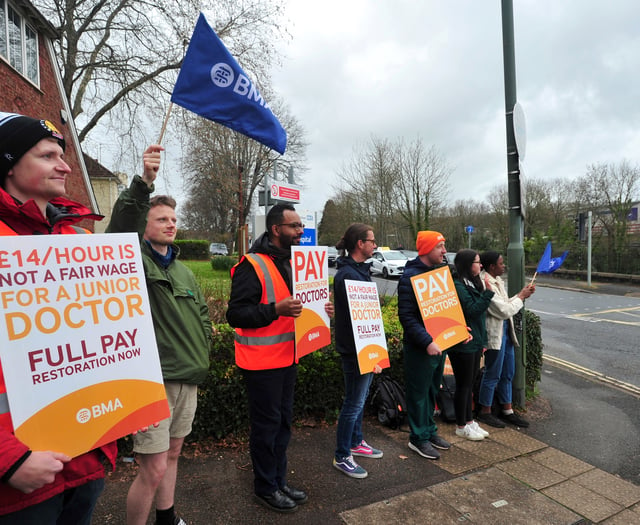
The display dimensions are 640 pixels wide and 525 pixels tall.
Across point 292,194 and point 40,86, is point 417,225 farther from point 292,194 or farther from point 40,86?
point 40,86

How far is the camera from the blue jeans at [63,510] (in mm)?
1312

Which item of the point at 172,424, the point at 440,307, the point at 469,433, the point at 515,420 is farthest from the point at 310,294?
the point at 515,420

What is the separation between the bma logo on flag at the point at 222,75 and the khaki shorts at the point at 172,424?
2069 mm

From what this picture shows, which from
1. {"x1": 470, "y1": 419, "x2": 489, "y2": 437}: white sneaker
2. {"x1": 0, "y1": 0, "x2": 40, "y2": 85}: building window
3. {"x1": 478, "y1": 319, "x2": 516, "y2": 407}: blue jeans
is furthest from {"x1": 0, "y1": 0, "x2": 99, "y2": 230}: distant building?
{"x1": 470, "y1": 419, "x2": 489, "y2": 437}: white sneaker

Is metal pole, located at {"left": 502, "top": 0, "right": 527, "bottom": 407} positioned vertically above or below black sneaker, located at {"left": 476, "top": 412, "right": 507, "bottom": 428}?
above

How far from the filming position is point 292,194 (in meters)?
10.6

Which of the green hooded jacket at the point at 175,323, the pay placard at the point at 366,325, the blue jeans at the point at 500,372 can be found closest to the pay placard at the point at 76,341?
the green hooded jacket at the point at 175,323

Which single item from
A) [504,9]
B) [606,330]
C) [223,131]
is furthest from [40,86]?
[606,330]

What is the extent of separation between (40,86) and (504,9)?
12483 mm

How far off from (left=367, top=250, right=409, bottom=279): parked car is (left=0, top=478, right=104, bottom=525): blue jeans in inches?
815

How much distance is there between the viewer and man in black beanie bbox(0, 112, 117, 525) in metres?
1.23

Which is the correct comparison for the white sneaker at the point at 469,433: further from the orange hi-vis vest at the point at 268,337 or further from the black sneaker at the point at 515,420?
the orange hi-vis vest at the point at 268,337

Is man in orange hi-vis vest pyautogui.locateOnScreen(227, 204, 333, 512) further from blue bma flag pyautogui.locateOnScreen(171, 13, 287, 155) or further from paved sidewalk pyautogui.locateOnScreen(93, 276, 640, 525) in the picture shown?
blue bma flag pyautogui.locateOnScreen(171, 13, 287, 155)

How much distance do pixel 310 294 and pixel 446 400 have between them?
7.71 feet
